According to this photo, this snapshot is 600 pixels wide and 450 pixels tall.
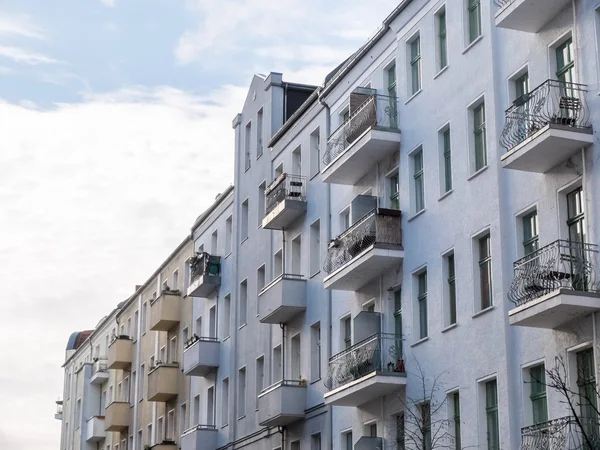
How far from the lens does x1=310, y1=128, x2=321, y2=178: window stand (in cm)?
4128

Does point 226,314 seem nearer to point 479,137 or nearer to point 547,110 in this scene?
point 479,137

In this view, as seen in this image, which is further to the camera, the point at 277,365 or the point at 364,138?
the point at 277,365

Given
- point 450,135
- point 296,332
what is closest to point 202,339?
point 296,332

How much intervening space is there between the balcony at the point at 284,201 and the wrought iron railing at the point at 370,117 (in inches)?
208

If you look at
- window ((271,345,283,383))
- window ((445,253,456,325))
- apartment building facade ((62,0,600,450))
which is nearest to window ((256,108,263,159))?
apartment building facade ((62,0,600,450))

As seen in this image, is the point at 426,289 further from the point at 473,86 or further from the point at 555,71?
the point at 555,71

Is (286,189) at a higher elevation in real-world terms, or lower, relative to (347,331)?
higher

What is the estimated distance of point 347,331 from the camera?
37.4 meters

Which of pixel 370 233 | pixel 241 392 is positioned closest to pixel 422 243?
pixel 370 233

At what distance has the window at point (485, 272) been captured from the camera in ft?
94.2

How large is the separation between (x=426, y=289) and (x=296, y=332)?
406 inches

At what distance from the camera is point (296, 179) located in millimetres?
42562

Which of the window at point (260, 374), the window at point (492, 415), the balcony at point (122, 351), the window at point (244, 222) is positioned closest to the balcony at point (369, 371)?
the window at point (492, 415)

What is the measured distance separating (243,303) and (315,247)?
26.9 ft
